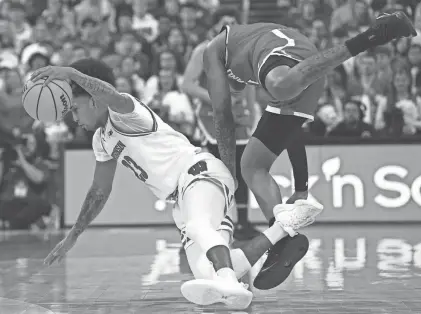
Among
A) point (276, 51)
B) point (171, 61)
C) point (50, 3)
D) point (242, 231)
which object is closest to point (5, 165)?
point (171, 61)

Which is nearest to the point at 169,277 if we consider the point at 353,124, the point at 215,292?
the point at 215,292

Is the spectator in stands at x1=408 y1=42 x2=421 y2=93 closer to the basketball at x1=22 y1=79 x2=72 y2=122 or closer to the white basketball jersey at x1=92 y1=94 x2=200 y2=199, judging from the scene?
the white basketball jersey at x1=92 y1=94 x2=200 y2=199

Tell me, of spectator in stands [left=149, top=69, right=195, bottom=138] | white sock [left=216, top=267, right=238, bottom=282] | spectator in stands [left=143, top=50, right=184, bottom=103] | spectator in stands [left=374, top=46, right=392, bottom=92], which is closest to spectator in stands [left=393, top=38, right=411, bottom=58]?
spectator in stands [left=374, top=46, right=392, bottom=92]

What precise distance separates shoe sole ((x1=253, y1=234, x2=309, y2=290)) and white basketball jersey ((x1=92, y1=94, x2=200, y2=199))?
32.2 inches

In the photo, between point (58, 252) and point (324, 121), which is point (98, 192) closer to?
point (58, 252)

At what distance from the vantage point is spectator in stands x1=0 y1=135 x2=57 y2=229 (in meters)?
11.1

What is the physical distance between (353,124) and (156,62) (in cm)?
351

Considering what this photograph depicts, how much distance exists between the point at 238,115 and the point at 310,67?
3220mm

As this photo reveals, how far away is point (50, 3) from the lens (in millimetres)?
16000

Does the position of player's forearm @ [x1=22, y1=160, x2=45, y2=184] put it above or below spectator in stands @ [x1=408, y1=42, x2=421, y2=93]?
below

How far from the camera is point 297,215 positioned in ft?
18.2

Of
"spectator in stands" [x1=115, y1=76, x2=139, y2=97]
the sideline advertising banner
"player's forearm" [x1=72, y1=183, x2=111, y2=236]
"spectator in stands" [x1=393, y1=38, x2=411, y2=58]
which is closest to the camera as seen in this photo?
"player's forearm" [x1=72, y1=183, x2=111, y2=236]

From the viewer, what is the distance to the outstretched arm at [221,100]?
6.17 m

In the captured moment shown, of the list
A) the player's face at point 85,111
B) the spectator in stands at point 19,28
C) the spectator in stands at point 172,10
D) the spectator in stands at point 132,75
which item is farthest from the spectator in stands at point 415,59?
the player's face at point 85,111
